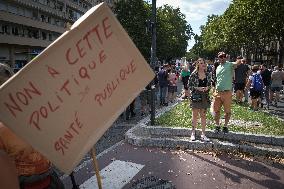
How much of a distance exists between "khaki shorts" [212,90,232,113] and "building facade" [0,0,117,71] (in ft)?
106

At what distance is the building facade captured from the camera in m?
44.3

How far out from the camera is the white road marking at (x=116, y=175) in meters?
5.82

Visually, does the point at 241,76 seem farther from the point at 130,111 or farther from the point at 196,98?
the point at 196,98

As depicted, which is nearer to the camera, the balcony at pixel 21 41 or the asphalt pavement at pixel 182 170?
the asphalt pavement at pixel 182 170

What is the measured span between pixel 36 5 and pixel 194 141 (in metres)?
48.1

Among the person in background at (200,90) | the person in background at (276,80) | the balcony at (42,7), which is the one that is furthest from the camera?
the balcony at (42,7)

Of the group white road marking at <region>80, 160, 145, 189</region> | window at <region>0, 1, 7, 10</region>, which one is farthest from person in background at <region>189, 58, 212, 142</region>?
window at <region>0, 1, 7, 10</region>

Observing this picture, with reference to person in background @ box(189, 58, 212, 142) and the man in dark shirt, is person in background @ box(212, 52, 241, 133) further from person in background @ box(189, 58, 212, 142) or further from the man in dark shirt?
the man in dark shirt

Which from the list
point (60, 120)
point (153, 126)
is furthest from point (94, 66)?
point (153, 126)

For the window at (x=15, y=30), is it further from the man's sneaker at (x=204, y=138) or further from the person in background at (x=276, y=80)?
the man's sneaker at (x=204, y=138)

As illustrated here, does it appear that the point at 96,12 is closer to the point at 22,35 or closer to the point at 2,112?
the point at 2,112

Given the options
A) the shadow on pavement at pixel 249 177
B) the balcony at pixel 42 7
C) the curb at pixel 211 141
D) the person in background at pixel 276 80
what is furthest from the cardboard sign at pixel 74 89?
the balcony at pixel 42 7

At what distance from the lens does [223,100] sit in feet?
28.5

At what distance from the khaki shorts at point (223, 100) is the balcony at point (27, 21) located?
32363 millimetres
